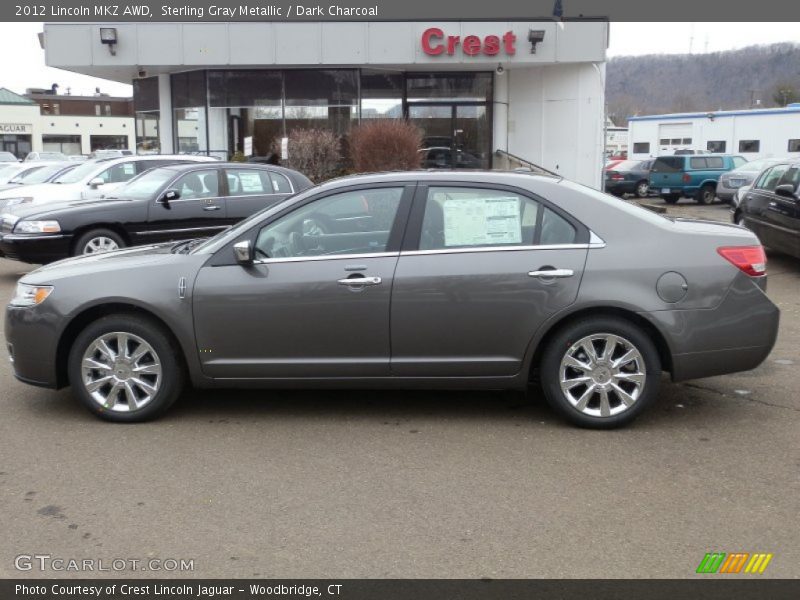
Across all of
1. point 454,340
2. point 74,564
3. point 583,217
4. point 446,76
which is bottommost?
point 74,564

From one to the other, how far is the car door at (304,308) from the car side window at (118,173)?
10.4 metres

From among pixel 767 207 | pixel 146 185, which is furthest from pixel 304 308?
pixel 767 207

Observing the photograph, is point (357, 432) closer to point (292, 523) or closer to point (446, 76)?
point (292, 523)

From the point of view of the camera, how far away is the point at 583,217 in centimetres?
544

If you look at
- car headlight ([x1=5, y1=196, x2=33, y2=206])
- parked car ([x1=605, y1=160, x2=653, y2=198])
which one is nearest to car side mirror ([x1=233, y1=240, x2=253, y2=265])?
car headlight ([x1=5, y1=196, x2=33, y2=206])

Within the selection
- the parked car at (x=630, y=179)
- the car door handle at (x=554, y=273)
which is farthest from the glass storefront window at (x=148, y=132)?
the car door handle at (x=554, y=273)

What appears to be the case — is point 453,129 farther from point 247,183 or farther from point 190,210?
point 190,210

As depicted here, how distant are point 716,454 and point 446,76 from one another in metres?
22.8

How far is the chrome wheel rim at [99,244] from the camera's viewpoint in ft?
36.4

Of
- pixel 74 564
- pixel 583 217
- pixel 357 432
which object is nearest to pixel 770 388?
pixel 583 217

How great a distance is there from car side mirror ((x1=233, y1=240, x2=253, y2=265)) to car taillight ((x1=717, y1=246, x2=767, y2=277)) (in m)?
3.00

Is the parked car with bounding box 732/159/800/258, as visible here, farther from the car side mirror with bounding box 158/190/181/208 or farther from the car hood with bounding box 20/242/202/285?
the car hood with bounding box 20/242/202/285

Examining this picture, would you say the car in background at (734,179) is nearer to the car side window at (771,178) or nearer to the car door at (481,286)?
the car side window at (771,178)

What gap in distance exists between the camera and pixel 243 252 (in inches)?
211
